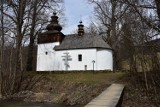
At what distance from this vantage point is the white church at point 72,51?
46.6 metres

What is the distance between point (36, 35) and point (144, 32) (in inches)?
1137

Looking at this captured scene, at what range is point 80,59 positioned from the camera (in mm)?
47188

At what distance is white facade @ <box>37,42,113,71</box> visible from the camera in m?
46.4

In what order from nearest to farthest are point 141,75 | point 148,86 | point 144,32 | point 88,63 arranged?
point 144,32, point 148,86, point 141,75, point 88,63

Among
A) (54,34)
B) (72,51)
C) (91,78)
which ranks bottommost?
(91,78)

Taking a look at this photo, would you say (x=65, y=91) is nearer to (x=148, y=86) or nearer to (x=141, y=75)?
(x=141, y=75)

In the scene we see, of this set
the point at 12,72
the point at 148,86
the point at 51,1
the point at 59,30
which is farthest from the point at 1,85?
the point at 59,30

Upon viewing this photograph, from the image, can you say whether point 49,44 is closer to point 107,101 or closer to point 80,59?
point 80,59

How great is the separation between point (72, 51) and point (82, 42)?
7.12 feet

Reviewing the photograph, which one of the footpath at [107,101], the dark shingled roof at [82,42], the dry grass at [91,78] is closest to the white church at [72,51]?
the dark shingled roof at [82,42]

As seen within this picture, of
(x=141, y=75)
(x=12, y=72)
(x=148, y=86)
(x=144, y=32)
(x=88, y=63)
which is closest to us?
(x=144, y=32)

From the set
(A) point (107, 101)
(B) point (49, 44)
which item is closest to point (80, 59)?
(B) point (49, 44)

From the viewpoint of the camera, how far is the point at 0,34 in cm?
2830

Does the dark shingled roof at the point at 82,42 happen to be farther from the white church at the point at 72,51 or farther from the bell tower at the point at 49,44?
the bell tower at the point at 49,44
